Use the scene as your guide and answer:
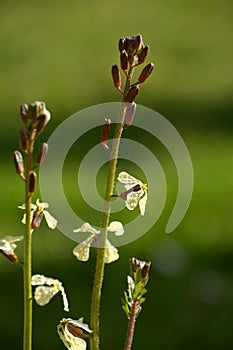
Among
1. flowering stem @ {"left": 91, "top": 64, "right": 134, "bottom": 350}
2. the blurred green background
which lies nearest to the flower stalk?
flowering stem @ {"left": 91, "top": 64, "right": 134, "bottom": 350}

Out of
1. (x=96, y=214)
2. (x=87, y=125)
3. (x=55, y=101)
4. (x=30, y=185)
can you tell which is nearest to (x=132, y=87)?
(x=30, y=185)

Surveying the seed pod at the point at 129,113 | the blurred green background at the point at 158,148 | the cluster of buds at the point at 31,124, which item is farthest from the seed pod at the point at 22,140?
the blurred green background at the point at 158,148

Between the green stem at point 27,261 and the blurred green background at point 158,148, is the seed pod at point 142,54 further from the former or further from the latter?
the blurred green background at point 158,148

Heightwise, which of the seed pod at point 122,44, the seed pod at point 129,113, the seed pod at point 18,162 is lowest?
the seed pod at point 18,162

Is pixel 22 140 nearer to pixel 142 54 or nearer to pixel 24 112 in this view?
pixel 24 112

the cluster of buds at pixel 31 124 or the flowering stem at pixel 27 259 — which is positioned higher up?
the cluster of buds at pixel 31 124

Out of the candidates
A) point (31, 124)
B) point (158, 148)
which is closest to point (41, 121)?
point (31, 124)
